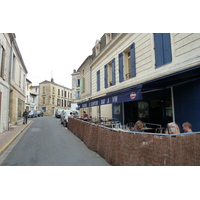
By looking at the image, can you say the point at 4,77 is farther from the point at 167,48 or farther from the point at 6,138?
the point at 167,48

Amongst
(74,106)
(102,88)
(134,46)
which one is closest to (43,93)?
(74,106)

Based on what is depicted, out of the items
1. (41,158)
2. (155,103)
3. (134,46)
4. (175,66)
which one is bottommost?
(41,158)

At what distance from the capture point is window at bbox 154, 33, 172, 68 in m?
6.61

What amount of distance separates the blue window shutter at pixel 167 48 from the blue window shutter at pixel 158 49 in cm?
18

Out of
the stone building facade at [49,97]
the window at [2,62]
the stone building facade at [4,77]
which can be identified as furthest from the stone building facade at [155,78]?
the stone building facade at [49,97]

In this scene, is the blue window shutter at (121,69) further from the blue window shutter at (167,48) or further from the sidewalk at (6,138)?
the sidewalk at (6,138)

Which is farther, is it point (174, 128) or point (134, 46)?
point (134, 46)

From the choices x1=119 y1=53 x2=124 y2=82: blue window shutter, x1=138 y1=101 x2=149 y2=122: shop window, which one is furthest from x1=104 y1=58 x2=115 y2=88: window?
x1=138 y1=101 x2=149 y2=122: shop window

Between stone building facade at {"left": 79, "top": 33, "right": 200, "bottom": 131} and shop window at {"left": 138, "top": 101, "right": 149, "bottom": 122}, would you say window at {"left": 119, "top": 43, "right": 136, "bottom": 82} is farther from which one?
shop window at {"left": 138, "top": 101, "right": 149, "bottom": 122}

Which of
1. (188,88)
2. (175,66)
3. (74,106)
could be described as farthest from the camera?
(74,106)

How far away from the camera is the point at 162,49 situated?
6934 millimetres

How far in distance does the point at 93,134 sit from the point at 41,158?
2.14m

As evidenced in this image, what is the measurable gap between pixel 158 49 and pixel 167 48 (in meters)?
0.53

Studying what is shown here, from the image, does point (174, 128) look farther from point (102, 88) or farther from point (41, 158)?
point (102, 88)
